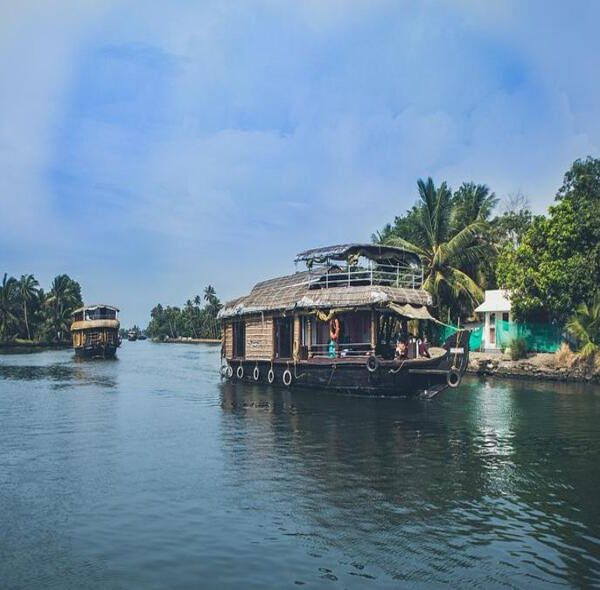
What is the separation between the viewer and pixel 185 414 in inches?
810

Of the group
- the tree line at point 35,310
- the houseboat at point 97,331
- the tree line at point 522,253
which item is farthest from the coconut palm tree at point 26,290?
the tree line at point 522,253

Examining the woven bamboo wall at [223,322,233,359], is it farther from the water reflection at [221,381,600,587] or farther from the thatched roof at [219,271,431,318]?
the water reflection at [221,381,600,587]

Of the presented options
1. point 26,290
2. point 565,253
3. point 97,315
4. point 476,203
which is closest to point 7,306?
point 26,290

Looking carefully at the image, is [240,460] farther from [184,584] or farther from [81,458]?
[184,584]

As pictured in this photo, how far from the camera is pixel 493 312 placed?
39.4 meters

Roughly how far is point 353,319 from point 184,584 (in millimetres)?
18517

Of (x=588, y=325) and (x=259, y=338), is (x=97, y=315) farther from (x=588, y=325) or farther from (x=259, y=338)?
(x=588, y=325)

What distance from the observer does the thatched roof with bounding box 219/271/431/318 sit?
2303 cm

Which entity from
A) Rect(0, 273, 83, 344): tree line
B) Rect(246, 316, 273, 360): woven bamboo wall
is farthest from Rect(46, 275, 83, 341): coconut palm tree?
Rect(246, 316, 273, 360): woven bamboo wall

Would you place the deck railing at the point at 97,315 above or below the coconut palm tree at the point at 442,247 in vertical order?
below

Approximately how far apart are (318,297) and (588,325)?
15.2 metres

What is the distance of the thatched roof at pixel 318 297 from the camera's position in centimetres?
2303

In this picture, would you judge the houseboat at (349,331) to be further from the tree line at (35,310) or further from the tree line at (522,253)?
the tree line at (35,310)

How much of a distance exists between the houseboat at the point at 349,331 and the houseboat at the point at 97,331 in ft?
100
